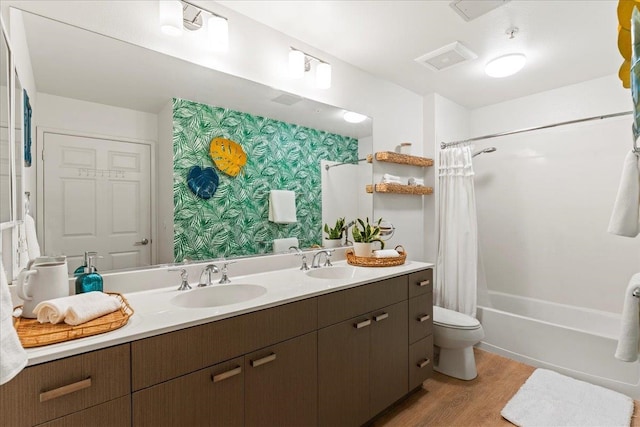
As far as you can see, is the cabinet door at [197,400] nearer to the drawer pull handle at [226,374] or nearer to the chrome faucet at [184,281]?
the drawer pull handle at [226,374]

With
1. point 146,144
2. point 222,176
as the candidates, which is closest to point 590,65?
point 222,176

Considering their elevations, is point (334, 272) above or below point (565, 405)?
above

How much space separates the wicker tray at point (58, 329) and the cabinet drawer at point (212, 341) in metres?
0.11

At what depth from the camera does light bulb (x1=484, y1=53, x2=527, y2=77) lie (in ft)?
7.32

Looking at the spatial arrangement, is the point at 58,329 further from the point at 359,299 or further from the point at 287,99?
the point at 287,99

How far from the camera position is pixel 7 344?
0.63m

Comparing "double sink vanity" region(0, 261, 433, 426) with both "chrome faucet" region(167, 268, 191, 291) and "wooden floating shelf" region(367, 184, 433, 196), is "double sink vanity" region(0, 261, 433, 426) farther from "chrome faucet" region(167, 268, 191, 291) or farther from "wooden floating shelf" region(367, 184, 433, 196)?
"wooden floating shelf" region(367, 184, 433, 196)

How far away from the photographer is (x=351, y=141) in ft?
7.97

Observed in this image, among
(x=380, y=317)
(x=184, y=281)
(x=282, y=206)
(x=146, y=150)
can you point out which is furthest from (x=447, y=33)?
(x=184, y=281)

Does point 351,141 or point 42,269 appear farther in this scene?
point 351,141

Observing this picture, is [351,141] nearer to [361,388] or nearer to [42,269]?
[361,388]

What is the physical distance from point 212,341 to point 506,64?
2.59 meters

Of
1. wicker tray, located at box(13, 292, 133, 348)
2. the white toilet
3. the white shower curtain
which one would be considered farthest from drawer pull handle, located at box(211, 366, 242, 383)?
the white shower curtain

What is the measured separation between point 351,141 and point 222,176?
1097 mm
